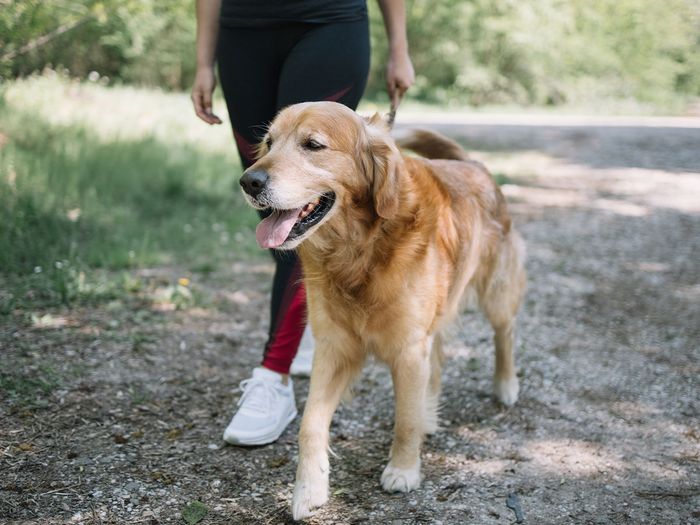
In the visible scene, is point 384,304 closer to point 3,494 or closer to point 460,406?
point 460,406

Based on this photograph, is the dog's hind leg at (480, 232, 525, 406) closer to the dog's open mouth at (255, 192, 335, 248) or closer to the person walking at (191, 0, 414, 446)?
the person walking at (191, 0, 414, 446)

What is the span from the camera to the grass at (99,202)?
166 inches

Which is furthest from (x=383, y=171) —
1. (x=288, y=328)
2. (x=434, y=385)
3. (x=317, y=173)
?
(x=434, y=385)

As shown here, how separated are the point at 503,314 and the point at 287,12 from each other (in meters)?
1.65

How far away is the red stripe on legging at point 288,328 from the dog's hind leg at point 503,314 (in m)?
0.89

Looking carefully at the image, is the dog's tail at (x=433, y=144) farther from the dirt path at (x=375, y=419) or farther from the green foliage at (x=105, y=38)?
the green foliage at (x=105, y=38)

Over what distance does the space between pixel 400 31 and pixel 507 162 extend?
6.45 meters

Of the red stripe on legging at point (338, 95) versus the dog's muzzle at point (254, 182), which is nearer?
the dog's muzzle at point (254, 182)

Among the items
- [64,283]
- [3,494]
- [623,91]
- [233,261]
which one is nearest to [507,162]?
[233,261]

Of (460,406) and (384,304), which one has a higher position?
(384,304)

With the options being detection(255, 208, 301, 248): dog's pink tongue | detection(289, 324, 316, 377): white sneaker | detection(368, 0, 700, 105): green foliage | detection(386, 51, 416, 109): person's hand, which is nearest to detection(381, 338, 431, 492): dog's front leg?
detection(255, 208, 301, 248): dog's pink tongue

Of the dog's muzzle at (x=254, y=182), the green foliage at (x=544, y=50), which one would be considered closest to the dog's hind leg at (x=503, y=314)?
the dog's muzzle at (x=254, y=182)

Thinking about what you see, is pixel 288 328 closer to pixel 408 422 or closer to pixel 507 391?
pixel 408 422

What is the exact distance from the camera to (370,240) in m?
2.35
